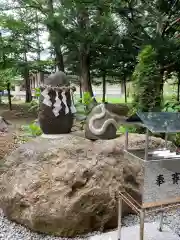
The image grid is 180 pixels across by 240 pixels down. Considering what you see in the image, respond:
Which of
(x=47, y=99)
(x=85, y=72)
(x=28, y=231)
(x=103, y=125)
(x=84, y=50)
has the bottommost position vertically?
(x=28, y=231)

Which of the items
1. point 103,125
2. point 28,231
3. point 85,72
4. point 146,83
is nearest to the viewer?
point 28,231

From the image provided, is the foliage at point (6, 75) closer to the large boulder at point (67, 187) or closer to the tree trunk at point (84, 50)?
the tree trunk at point (84, 50)

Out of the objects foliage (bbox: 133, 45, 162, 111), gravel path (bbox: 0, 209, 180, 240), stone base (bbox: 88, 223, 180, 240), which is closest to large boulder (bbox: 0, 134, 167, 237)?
gravel path (bbox: 0, 209, 180, 240)

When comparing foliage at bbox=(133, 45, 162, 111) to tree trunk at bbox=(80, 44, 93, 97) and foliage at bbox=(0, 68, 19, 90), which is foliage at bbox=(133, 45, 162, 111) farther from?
foliage at bbox=(0, 68, 19, 90)

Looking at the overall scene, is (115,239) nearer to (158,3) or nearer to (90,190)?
(90,190)

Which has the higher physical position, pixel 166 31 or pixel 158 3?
pixel 158 3

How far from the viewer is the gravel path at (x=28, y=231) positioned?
2.64 meters

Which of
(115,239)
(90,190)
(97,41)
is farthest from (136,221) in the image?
(97,41)

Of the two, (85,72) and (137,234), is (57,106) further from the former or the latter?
(85,72)

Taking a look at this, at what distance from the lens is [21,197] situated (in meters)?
2.71

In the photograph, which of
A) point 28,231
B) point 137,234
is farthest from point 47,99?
point 137,234

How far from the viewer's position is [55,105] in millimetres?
3695

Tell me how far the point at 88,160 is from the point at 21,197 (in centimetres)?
80

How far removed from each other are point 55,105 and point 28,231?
5.54 ft
